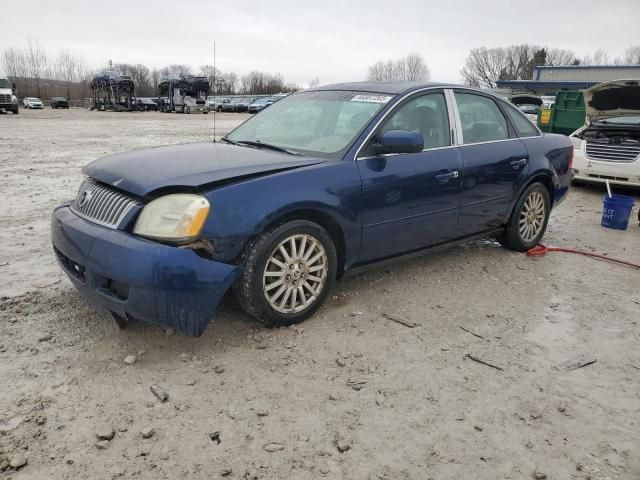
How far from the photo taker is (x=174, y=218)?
2893mm

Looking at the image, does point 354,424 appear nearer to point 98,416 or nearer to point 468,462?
point 468,462

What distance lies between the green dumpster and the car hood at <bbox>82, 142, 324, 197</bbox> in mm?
11383

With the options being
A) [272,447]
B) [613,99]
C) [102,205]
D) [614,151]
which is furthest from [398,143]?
[613,99]

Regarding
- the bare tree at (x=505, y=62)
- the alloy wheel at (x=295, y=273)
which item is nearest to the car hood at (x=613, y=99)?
the alloy wheel at (x=295, y=273)

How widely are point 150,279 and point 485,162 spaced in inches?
119

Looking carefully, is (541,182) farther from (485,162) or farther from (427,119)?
(427,119)

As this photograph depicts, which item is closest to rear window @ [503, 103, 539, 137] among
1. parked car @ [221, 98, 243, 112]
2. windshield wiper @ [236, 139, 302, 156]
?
windshield wiper @ [236, 139, 302, 156]

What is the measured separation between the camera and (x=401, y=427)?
2490 mm

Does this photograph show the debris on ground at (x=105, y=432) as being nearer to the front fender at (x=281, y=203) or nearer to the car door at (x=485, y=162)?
the front fender at (x=281, y=203)

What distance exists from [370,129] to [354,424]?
6.92 ft

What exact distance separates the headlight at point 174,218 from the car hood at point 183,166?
75 millimetres

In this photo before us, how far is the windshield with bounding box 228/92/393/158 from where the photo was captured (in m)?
3.79

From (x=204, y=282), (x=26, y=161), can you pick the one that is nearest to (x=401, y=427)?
(x=204, y=282)

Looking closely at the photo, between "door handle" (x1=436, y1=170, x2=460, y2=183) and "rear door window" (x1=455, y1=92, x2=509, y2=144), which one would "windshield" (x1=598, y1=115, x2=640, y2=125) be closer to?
"rear door window" (x1=455, y1=92, x2=509, y2=144)
